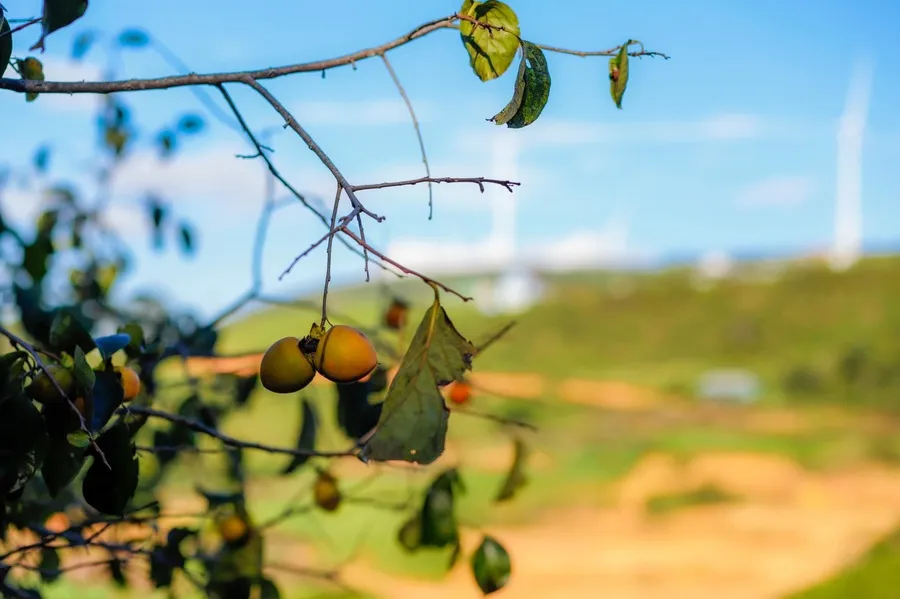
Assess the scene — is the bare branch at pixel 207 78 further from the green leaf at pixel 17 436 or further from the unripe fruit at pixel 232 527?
the unripe fruit at pixel 232 527

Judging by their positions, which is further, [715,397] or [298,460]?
[715,397]

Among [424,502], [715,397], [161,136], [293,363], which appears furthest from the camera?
[715,397]

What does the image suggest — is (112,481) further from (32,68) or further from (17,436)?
(32,68)

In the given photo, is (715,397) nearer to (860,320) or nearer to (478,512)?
(860,320)

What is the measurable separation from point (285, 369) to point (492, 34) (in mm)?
354

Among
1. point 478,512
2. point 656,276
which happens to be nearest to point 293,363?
point 478,512

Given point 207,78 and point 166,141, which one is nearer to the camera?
point 207,78

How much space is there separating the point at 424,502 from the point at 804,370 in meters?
19.2

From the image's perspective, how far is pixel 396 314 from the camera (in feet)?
6.58

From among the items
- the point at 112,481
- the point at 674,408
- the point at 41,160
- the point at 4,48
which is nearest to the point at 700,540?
the point at 674,408

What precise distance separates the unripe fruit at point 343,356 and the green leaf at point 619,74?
0.35 metres

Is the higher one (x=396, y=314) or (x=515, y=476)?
(x=396, y=314)

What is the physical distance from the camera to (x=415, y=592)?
10156 millimetres

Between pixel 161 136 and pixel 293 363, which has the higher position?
pixel 161 136
